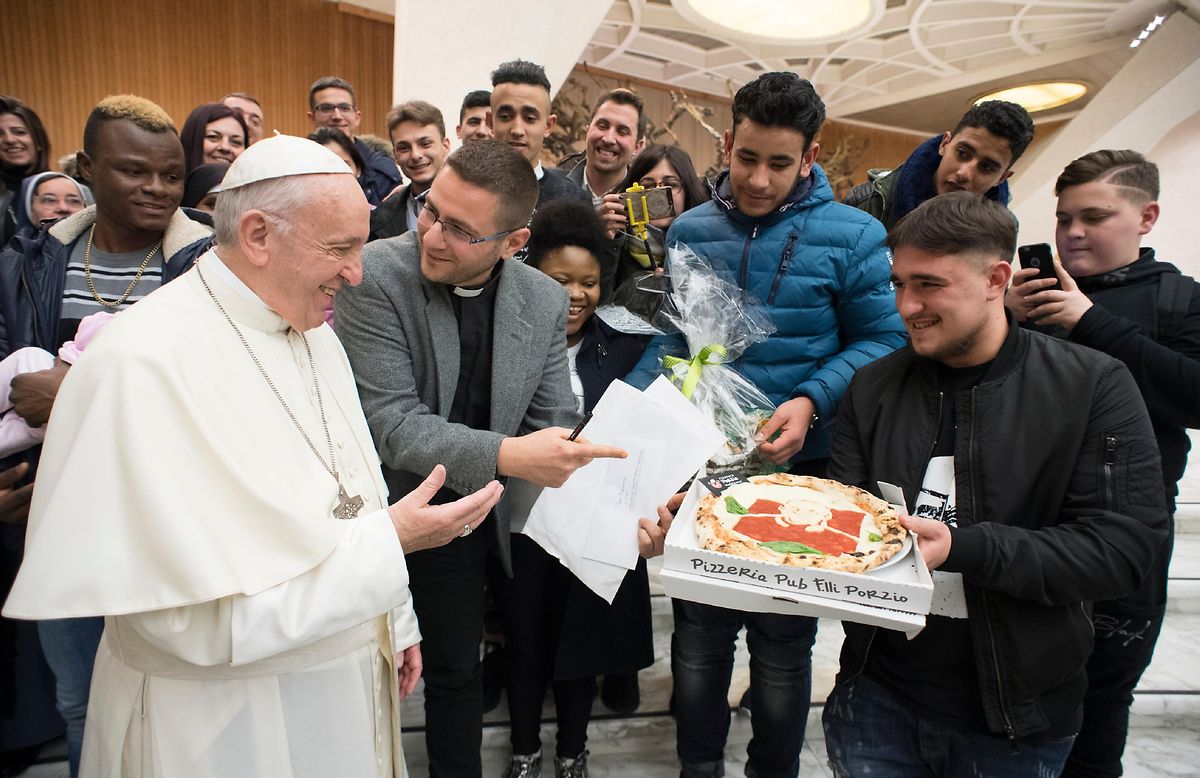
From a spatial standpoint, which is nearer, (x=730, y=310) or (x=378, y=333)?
(x=378, y=333)

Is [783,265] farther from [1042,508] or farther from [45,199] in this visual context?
[45,199]

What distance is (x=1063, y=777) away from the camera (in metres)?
2.38

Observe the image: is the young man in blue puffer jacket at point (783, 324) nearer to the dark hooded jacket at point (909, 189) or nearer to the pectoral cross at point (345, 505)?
the dark hooded jacket at point (909, 189)

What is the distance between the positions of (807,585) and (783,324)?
3.74ft

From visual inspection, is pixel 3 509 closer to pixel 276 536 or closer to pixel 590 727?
pixel 276 536

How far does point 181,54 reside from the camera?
10141 millimetres

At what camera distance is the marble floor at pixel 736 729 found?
2822 mm

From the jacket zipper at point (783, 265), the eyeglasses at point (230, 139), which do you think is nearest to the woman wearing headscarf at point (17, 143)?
the eyeglasses at point (230, 139)

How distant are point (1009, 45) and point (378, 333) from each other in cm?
1583

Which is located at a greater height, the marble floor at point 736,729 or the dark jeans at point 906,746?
the dark jeans at point 906,746

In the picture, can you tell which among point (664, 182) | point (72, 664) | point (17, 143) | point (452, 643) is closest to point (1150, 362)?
point (664, 182)

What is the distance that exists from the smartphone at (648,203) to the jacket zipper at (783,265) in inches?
27.1

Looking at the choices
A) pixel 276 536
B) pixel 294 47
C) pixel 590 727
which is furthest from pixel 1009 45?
pixel 276 536

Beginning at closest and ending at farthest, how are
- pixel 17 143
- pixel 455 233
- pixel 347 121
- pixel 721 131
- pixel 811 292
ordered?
pixel 455 233, pixel 811 292, pixel 17 143, pixel 347 121, pixel 721 131
